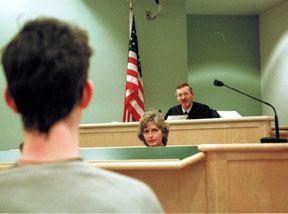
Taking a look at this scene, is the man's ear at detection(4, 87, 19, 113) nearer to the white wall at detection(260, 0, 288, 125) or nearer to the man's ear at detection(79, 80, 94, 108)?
the man's ear at detection(79, 80, 94, 108)

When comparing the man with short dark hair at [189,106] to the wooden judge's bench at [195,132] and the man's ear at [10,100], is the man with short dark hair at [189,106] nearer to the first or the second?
the wooden judge's bench at [195,132]

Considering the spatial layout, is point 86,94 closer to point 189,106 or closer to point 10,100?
point 10,100

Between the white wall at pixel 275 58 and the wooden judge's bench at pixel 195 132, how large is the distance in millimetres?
3805

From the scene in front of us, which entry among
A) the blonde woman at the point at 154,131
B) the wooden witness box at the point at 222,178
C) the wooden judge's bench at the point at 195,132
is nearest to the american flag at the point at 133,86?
the wooden judge's bench at the point at 195,132

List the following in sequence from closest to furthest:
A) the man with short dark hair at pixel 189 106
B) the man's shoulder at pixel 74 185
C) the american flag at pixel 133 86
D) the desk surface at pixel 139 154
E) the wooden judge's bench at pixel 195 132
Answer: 1. the man's shoulder at pixel 74 185
2. the desk surface at pixel 139 154
3. the wooden judge's bench at pixel 195 132
4. the man with short dark hair at pixel 189 106
5. the american flag at pixel 133 86

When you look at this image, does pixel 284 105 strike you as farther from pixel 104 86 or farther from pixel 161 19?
pixel 104 86

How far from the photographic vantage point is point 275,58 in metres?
8.28

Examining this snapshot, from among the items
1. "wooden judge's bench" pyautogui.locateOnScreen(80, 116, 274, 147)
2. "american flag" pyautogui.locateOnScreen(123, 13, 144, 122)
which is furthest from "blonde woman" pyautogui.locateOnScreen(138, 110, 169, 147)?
"american flag" pyautogui.locateOnScreen(123, 13, 144, 122)

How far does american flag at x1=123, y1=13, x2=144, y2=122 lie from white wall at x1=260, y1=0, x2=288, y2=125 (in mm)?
3031

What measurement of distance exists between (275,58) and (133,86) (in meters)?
3.51

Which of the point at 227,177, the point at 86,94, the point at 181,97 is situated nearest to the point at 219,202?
the point at 227,177

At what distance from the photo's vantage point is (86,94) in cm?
85

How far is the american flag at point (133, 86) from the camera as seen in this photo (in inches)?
234

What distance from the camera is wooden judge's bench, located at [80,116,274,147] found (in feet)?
14.0
